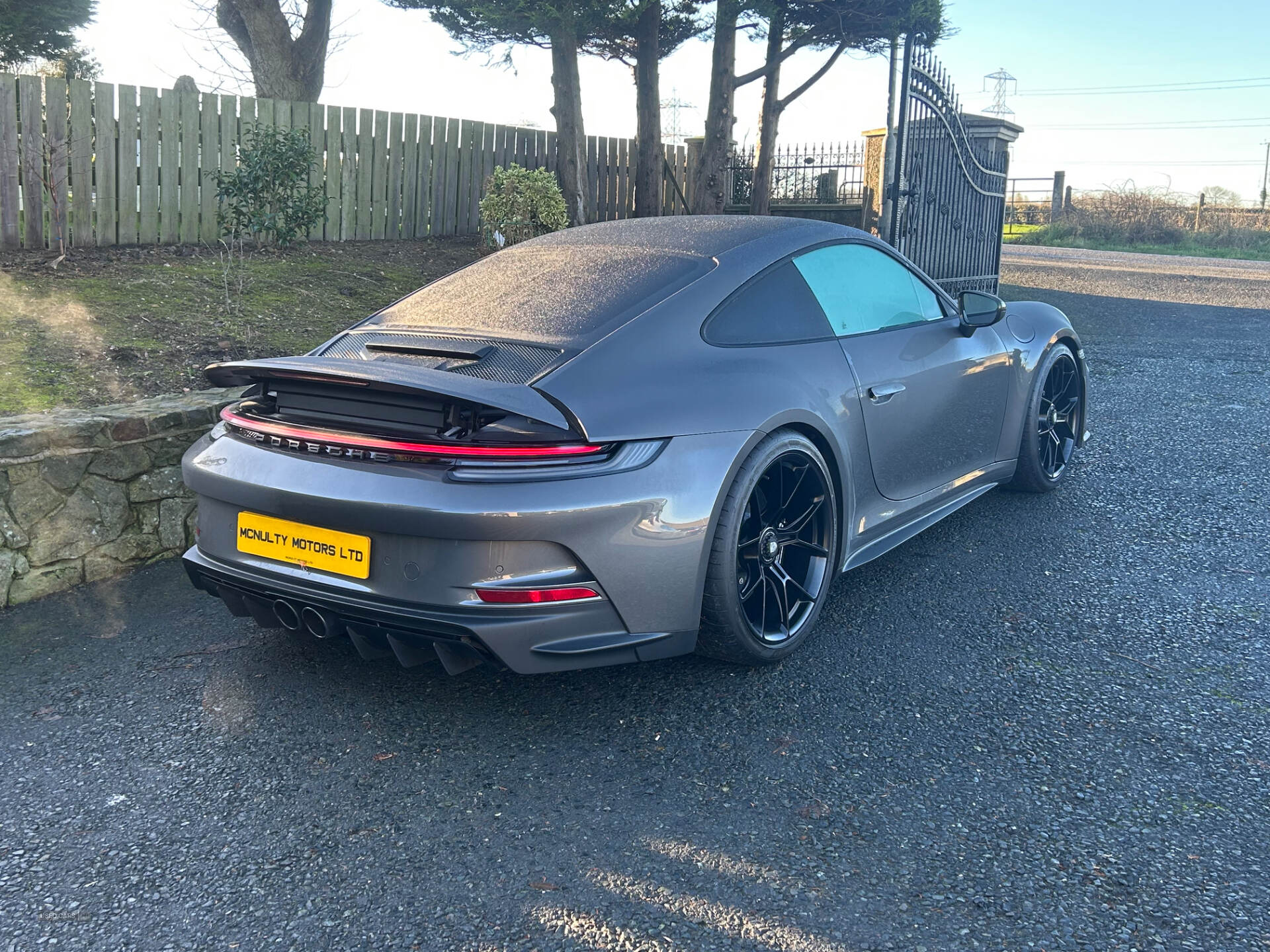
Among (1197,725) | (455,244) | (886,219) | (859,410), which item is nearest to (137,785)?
(859,410)

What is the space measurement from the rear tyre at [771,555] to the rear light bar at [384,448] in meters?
0.56

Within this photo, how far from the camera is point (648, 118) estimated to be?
14.8 m

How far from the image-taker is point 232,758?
2.87m

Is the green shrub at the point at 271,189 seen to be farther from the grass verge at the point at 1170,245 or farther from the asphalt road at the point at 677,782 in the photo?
the grass verge at the point at 1170,245

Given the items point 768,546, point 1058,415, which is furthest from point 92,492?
point 1058,415

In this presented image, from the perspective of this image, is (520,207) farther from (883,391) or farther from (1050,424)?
(883,391)

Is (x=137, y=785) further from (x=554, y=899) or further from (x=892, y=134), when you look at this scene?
(x=892, y=134)

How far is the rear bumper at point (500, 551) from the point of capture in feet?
8.82

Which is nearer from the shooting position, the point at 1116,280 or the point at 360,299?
the point at 360,299

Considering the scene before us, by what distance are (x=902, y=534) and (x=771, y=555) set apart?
0.97 m

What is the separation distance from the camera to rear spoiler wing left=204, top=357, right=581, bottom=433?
268 centimetres

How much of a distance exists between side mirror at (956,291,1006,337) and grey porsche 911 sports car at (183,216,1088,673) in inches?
21.0

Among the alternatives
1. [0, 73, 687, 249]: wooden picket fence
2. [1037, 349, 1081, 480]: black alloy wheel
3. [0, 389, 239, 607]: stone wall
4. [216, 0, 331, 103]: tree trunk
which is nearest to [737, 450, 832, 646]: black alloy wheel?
[1037, 349, 1081, 480]: black alloy wheel

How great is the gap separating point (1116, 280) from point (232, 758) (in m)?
18.8
